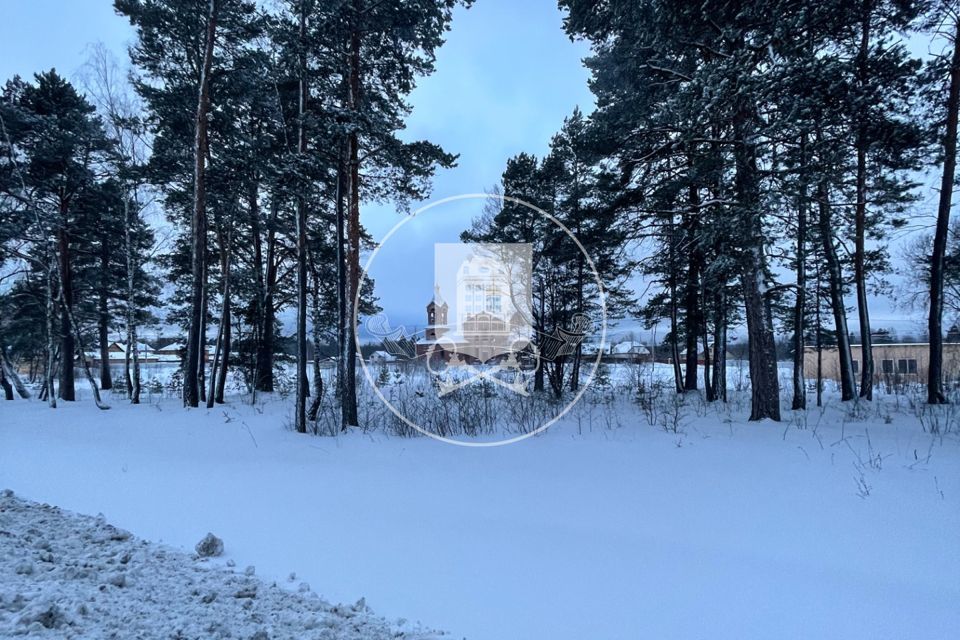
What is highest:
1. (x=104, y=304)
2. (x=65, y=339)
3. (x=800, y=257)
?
(x=800, y=257)

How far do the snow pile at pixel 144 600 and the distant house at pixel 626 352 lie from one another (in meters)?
13.4

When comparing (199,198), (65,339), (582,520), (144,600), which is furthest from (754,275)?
(65,339)

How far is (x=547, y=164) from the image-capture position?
14.3m

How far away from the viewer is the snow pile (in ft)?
6.01

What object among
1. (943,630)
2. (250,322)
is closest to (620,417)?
(943,630)

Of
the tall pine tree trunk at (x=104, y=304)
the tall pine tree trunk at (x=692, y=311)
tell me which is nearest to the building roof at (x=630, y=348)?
the tall pine tree trunk at (x=692, y=311)

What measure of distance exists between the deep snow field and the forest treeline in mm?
2662

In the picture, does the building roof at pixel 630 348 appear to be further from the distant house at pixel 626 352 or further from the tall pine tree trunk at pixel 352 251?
the tall pine tree trunk at pixel 352 251

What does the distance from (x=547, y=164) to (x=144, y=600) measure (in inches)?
583

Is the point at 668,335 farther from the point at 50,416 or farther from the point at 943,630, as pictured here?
the point at 50,416

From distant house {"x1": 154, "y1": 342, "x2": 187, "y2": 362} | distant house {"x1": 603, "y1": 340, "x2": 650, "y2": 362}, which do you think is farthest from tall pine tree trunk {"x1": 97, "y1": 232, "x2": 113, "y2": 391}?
distant house {"x1": 603, "y1": 340, "x2": 650, "y2": 362}

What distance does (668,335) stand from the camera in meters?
14.2

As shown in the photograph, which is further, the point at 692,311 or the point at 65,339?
the point at 65,339

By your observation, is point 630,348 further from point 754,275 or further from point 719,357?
point 754,275
